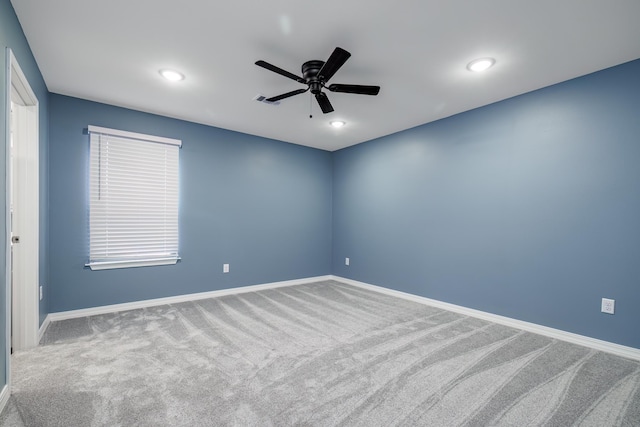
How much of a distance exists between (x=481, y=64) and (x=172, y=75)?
9.23 ft

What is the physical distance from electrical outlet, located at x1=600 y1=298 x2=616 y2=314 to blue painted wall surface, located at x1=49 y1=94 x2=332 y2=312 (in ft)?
12.6

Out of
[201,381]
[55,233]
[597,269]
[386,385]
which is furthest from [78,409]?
[597,269]

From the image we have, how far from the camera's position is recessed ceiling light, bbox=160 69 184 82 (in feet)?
9.11

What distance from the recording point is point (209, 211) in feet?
14.2

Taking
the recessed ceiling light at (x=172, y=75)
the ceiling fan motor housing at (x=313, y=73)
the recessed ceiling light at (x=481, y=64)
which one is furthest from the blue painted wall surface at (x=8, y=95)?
the recessed ceiling light at (x=481, y=64)

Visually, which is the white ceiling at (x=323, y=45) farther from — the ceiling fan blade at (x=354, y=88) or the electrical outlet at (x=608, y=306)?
the electrical outlet at (x=608, y=306)

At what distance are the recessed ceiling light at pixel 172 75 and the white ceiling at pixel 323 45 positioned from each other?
0.24 feet

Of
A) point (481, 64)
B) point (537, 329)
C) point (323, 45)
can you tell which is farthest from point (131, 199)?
point (537, 329)

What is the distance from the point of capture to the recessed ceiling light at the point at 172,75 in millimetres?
2775

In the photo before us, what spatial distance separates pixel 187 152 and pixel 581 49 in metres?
4.32

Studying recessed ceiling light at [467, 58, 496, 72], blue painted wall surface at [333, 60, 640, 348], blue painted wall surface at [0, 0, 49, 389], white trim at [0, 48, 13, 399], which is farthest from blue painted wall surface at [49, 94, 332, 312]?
recessed ceiling light at [467, 58, 496, 72]

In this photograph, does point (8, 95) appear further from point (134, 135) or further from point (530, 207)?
point (530, 207)

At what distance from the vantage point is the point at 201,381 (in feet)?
6.81

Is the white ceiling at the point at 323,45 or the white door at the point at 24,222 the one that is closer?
the white ceiling at the point at 323,45
